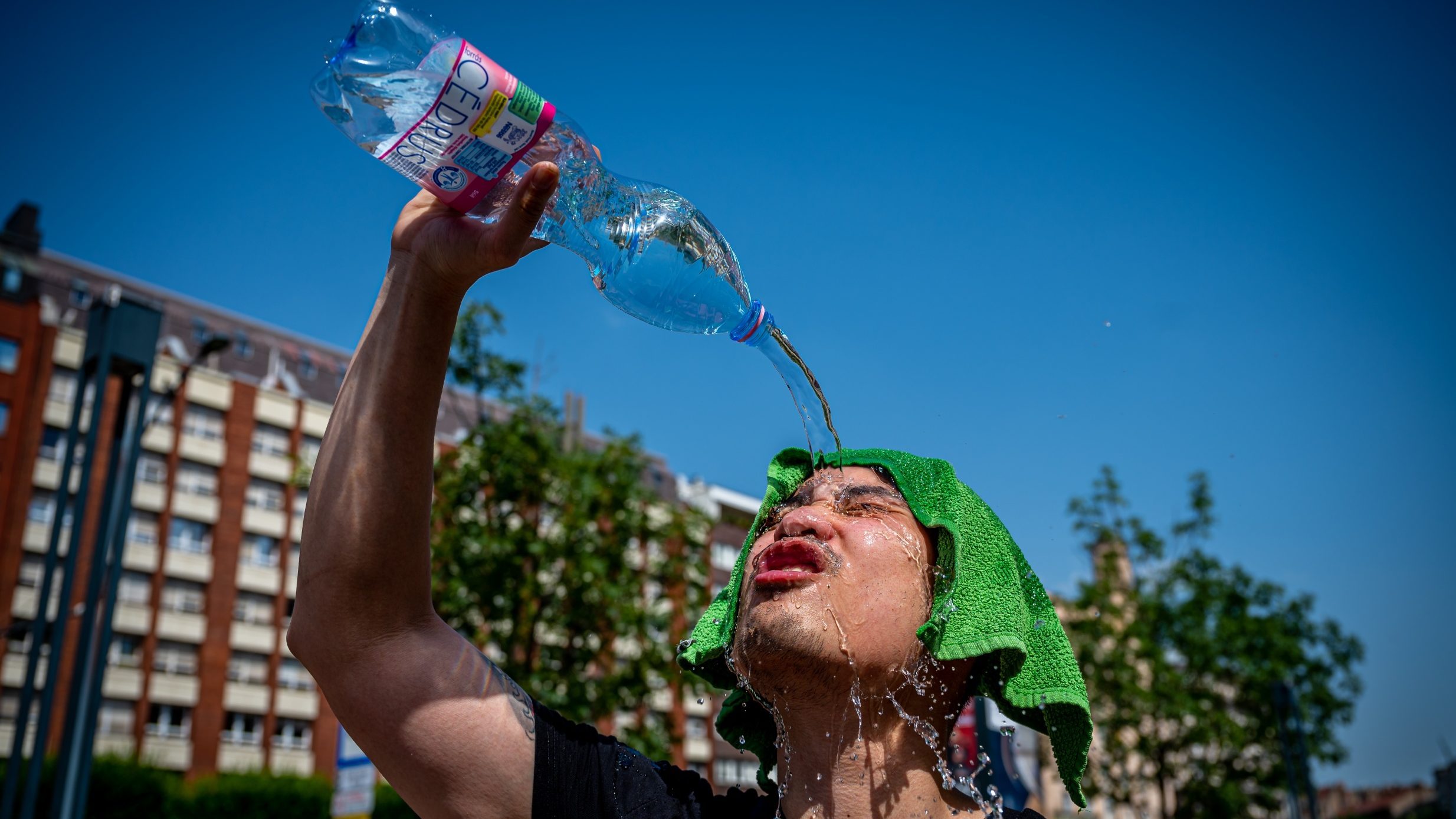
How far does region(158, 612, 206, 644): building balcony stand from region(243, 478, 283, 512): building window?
5.75 metres

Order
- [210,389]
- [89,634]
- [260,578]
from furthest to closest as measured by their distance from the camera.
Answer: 1. [210,389]
2. [260,578]
3. [89,634]

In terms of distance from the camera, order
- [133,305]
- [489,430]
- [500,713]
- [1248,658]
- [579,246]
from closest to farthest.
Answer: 1. [500,713]
2. [579,246]
3. [133,305]
4. [489,430]
5. [1248,658]

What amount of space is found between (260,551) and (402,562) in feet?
169

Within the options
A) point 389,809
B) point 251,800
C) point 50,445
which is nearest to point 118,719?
point 50,445

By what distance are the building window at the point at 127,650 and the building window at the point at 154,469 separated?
6765 millimetres

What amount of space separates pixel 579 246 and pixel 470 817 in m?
1.37

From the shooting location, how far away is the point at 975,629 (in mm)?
2160

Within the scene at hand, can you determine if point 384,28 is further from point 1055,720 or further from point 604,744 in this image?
point 1055,720

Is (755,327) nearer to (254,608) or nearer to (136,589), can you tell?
(136,589)

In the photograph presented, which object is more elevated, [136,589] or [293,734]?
[136,589]

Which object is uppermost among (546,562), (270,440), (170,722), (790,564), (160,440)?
(270,440)

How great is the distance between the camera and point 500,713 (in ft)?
6.55

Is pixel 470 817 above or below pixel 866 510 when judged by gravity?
below

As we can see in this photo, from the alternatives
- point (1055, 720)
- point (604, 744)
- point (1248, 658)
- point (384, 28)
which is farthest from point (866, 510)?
point (1248, 658)
